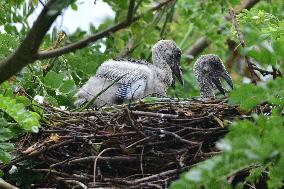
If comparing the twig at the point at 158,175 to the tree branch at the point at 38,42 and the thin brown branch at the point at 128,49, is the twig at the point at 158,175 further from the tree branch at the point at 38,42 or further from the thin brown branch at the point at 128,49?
the thin brown branch at the point at 128,49

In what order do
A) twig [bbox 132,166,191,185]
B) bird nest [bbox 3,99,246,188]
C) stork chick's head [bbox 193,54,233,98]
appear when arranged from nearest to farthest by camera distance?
twig [bbox 132,166,191,185] < bird nest [bbox 3,99,246,188] < stork chick's head [bbox 193,54,233,98]

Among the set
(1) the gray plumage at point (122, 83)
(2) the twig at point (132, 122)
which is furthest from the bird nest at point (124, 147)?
(1) the gray plumage at point (122, 83)

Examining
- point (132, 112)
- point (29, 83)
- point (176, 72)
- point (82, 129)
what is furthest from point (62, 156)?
point (176, 72)

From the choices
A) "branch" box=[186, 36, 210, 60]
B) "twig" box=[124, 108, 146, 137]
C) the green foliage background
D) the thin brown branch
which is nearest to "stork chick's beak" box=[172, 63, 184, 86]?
the green foliage background

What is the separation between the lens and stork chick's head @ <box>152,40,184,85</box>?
23.6ft

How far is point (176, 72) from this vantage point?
7.25 metres

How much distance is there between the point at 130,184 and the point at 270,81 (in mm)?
1541

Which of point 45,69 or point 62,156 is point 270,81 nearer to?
point 62,156

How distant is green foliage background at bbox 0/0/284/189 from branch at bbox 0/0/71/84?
546 mm

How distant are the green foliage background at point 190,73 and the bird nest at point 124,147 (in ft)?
0.82

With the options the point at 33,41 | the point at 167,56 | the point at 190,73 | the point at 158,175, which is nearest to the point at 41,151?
the point at 158,175

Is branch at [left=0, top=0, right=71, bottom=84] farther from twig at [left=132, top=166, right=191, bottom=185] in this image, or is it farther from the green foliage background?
twig at [left=132, top=166, right=191, bottom=185]

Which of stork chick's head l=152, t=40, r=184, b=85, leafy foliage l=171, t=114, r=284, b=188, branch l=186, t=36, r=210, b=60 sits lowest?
leafy foliage l=171, t=114, r=284, b=188

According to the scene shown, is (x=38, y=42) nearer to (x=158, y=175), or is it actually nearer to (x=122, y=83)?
(x=158, y=175)
